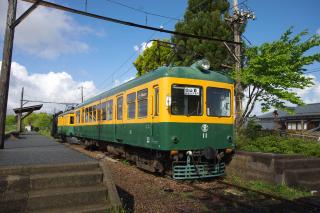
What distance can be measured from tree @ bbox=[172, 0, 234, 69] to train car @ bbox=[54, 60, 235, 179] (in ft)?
32.9

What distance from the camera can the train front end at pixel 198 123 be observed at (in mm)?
9031

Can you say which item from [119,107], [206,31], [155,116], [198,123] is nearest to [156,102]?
[155,116]

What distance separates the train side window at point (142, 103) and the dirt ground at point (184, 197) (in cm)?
189

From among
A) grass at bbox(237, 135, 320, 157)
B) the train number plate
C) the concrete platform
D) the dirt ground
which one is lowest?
the dirt ground

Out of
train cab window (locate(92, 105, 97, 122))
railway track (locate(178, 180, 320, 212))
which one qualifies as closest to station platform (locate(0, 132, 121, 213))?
railway track (locate(178, 180, 320, 212))

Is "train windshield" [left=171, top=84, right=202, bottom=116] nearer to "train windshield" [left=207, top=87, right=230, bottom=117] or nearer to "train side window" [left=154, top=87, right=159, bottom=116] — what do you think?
"train windshield" [left=207, top=87, right=230, bottom=117]

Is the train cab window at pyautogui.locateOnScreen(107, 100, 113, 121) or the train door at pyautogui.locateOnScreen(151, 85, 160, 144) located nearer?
the train door at pyautogui.locateOnScreen(151, 85, 160, 144)

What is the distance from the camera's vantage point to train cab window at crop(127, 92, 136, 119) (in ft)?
36.2

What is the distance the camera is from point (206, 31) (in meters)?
20.5

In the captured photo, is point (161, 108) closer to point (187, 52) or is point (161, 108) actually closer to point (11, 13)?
point (11, 13)

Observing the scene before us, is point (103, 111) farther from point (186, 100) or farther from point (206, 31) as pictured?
point (206, 31)

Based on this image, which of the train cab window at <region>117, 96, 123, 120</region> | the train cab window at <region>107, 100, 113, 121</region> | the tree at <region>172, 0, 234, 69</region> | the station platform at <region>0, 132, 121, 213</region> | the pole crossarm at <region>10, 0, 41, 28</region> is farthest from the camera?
the tree at <region>172, 0, 234, 69</region>

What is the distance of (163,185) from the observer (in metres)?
8.87

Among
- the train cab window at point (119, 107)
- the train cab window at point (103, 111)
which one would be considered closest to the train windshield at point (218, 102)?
the train cab window at point (119, 107)
